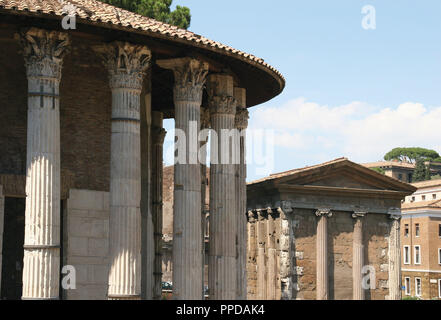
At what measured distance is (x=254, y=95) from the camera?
64.3 ft

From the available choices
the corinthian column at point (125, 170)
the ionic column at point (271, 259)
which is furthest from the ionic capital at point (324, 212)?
the corinthian column at point (125, 170)

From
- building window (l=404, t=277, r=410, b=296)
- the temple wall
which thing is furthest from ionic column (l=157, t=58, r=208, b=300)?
building window (l=404, t=277, r=410, b=296)

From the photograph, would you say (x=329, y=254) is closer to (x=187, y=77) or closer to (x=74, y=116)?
(x=187, y=77)

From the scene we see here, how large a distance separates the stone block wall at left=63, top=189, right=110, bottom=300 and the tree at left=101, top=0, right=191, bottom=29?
1512cm

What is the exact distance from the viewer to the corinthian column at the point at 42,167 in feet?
43.1

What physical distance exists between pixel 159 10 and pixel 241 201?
15.1 m

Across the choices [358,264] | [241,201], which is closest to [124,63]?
[241,201]

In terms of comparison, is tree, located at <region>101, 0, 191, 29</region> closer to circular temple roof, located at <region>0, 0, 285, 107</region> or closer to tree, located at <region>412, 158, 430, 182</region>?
circular temple roof, located at <region>0, 0, 285, 107</region>

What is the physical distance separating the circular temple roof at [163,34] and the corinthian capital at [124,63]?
0.34 m

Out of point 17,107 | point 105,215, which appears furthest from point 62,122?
point 105,215

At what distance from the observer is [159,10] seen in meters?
32.1

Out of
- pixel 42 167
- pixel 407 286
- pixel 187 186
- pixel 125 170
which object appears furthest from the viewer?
pixel 407 286

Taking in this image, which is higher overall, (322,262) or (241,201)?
(241,201)
